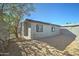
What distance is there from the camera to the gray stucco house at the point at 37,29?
4.20 metres

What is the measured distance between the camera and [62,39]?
4.23m

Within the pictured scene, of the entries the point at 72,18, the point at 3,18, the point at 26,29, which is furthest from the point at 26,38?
the point at 72,18

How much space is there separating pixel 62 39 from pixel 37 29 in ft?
1.16

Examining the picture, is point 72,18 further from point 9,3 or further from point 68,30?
point 9,3

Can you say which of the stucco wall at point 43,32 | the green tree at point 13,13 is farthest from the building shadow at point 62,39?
the green tree at point 13,13

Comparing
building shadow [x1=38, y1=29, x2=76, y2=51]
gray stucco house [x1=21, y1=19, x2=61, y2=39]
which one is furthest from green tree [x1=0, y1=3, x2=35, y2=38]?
building shadow [x1=38, y1=29, x2=76, y2=51]

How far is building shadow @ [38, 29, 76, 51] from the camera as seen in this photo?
4213 millimetres

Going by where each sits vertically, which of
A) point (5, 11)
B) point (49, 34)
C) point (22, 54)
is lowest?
point (22, 54)

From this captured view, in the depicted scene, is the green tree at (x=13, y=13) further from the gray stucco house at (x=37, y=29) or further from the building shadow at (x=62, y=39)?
the building shadow at (x=62, y=39)

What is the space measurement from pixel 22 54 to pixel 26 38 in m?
0.22

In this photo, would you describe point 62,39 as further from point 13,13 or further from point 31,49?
point 13,13

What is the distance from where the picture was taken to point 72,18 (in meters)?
4.21

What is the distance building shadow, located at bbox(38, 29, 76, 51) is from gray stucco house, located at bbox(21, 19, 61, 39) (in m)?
0.06

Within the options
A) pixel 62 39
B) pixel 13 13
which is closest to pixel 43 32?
pixel 62 39
